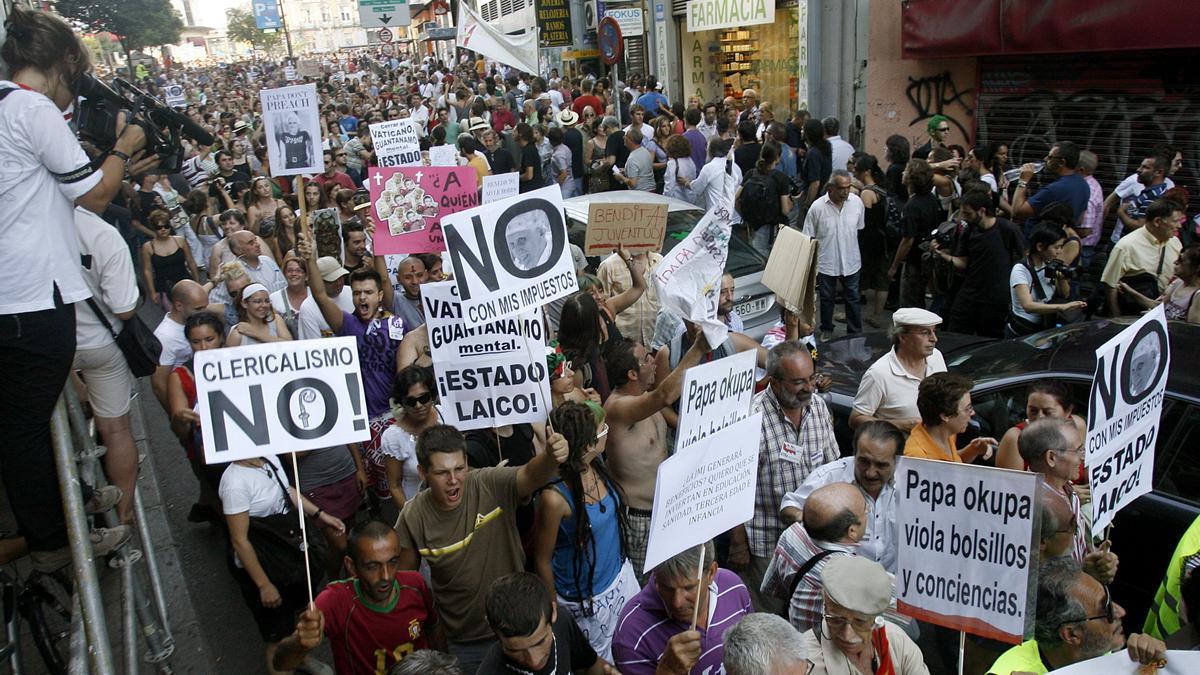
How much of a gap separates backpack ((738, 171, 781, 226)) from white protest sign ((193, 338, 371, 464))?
7.08 m

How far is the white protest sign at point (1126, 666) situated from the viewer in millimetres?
2914

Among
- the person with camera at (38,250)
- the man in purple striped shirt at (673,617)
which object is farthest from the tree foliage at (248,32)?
the man in purple striped shirt at (673,617)

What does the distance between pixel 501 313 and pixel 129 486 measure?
2104mm

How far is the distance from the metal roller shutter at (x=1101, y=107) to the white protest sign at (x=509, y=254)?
8.30m

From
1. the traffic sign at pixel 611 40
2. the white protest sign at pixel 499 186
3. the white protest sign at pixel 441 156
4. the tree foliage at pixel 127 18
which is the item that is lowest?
the white protest sign at pixel 499 186

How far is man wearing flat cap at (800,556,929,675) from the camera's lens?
3256mm

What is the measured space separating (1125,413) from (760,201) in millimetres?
6694

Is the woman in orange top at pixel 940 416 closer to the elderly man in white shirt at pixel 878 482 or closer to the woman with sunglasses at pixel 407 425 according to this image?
the elderly man in white shirt at pixel 878 482

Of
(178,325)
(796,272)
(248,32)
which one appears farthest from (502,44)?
(248,32)

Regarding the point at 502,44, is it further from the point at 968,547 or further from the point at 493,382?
the point at 968,547

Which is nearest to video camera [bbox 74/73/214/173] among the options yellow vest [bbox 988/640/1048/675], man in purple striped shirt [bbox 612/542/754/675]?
man in purple striped shirt [bbox 612/542/754/675]

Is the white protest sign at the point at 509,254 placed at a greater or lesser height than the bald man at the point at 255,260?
greater

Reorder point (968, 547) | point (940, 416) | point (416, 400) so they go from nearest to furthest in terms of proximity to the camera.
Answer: point (968, 547)
point (940, 416)
point (416, 400)

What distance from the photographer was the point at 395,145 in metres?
10.8
